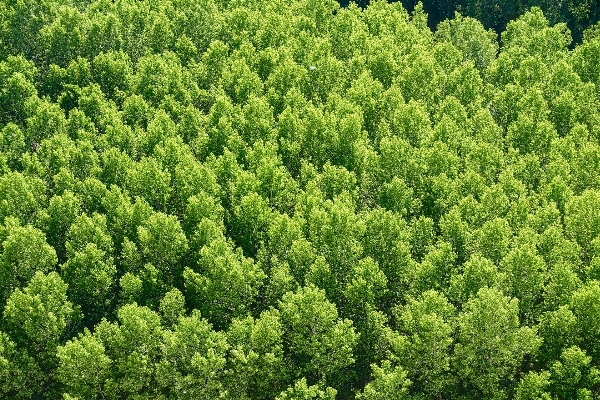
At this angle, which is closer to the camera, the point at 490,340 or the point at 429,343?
the point at 490,340

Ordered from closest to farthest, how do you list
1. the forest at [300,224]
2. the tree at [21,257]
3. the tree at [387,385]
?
1. the tree at [387,385]
2. the forest at [300,224]
3. the tree at [21,257]

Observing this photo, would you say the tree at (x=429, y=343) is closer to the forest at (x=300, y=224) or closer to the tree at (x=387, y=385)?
the forest at (x=300, y=224)

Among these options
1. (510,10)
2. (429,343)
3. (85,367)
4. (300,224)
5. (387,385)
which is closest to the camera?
(387,385)

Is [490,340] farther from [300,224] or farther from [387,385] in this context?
[300,224]

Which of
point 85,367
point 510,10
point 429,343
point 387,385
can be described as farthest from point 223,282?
point 510,10

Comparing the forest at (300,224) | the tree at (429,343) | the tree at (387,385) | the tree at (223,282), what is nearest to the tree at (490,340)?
the forest at (300,224)

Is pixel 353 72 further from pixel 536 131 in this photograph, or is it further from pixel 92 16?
pixel 92 16

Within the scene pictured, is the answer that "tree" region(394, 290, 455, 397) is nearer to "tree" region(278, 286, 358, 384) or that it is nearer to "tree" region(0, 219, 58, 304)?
"tree" region(278, 286, 358, 384)
